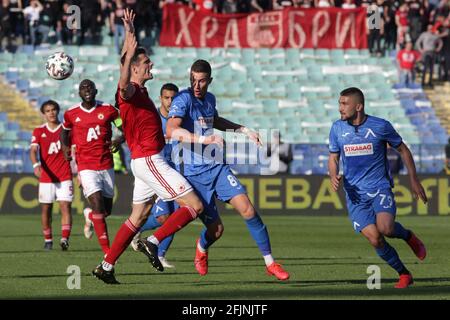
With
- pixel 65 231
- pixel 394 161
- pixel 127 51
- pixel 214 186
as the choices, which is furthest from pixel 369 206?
pixel 394 161

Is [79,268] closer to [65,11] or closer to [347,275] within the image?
[347,275]

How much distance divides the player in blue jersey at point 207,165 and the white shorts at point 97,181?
2624mm

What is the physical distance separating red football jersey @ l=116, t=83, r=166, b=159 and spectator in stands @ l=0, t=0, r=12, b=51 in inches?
900

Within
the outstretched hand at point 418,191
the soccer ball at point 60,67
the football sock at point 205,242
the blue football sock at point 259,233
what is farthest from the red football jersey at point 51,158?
the outstretched hand at point 418,191

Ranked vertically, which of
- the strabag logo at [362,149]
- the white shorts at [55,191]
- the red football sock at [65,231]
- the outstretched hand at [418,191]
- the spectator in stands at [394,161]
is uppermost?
the strabag logo at [362,149]

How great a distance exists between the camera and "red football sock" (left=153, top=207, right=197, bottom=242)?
40.6 feet

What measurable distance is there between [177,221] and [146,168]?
0.62 metres

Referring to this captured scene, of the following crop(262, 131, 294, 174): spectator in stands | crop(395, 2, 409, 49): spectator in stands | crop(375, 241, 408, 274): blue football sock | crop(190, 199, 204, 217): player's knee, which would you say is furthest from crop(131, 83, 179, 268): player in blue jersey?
crop(395, 2, 409, 49): spectator in stands

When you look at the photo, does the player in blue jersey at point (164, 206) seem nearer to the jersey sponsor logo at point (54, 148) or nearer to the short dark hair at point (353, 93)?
the short dark hair at point (353, 93)

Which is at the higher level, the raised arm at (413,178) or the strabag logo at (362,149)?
the strabag logo at (362,149)

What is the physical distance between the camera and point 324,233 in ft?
75.6

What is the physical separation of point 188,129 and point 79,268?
8.03 ft

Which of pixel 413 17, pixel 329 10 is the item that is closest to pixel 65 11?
pixel 329 10

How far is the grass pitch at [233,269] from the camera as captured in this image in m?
11.7
